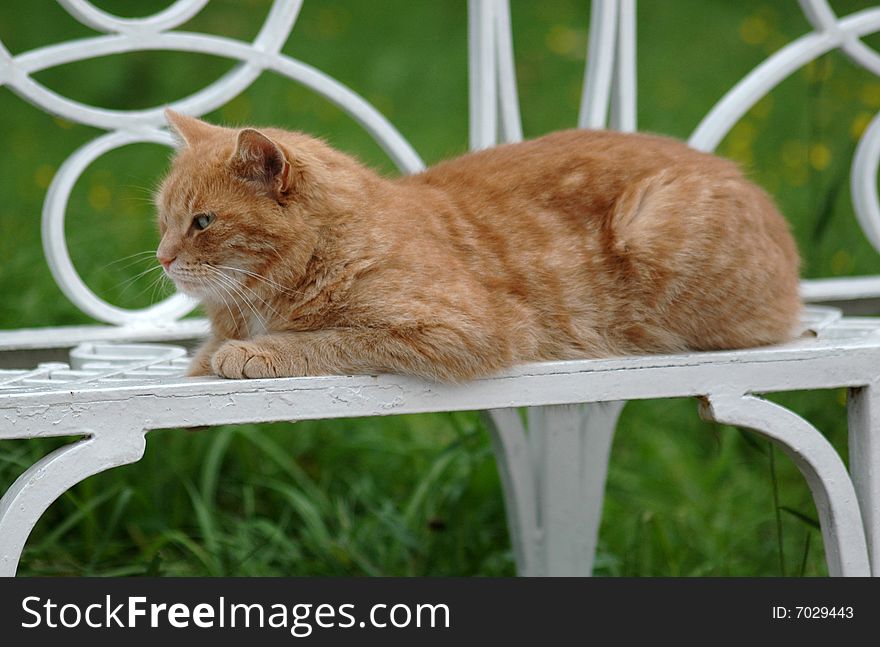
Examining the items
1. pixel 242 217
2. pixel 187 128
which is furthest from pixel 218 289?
pixel 187 128

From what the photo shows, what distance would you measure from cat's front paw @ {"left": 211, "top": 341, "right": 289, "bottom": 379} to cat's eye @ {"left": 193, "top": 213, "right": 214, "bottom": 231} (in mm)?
218

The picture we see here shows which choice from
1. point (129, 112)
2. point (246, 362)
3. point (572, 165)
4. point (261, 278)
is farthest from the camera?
point (129, 112)

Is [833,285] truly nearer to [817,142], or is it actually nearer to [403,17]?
[817,142]

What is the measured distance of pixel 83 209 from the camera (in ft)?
14.4

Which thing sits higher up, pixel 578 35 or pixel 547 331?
pixel 578 35

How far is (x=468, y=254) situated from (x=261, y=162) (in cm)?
42

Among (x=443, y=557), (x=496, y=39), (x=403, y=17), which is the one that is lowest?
(x=443, y=557)

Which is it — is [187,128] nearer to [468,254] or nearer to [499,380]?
[468,254]

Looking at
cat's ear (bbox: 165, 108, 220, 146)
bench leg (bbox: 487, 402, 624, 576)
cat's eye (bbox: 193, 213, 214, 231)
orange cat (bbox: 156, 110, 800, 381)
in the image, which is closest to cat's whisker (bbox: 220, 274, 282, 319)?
orange cat (bbox: 156, 110, 800, 381)

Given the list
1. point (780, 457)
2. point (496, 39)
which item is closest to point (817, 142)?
point (780, 457)

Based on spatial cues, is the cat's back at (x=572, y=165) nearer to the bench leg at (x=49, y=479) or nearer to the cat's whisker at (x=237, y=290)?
the cat's whisker at (x=237, y=290)

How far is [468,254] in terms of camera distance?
2.11 meters

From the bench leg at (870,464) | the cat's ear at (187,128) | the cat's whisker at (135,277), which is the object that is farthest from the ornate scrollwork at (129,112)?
the bench leg at (870,464)

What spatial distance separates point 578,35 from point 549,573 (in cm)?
357
